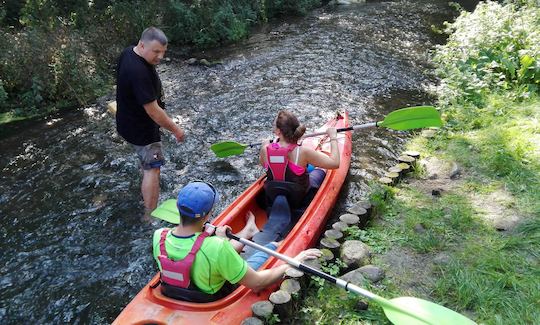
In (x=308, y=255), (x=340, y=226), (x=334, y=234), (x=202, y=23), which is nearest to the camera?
(x=308, y=255)

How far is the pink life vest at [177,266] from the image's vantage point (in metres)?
2.46

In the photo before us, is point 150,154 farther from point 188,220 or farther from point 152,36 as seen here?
point 188,220

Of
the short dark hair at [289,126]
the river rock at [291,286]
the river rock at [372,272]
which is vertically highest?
the short dark hair at [289,126]

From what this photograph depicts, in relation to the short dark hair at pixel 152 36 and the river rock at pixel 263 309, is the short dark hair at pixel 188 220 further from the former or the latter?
the short dark hair at pixel 152 36

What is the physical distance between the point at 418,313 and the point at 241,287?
109 centimetres

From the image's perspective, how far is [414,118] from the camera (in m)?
4.70

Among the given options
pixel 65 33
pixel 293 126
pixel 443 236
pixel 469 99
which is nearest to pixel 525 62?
pixel 469 99

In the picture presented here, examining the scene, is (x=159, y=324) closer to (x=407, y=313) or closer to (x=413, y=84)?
(x=407, y=313)

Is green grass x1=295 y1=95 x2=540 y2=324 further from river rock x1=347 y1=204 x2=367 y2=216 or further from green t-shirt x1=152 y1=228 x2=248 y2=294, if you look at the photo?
green t-shirt x1=152 y1=228 x2=248 y2=294

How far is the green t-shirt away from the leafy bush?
4625 millimetres

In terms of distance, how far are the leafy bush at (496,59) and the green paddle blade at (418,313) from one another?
4.03 m

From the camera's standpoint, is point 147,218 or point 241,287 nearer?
point 241,287

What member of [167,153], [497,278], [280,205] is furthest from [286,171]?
[167,153]

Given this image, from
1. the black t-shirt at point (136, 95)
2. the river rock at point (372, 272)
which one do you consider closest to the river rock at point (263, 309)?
the river rock at point (372, 272)
